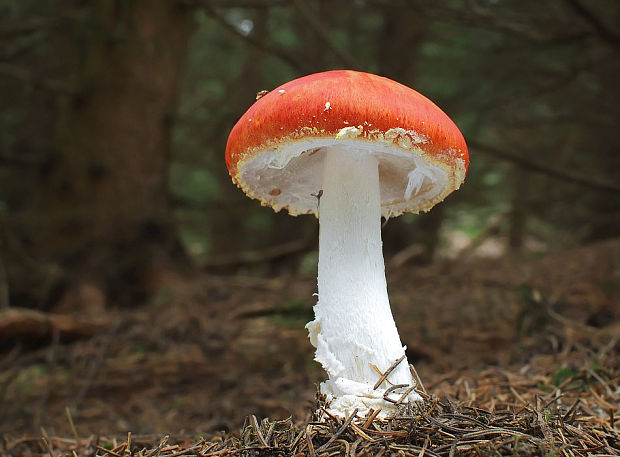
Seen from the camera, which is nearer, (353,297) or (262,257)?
(353,297)

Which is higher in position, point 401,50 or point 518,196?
point 401,50

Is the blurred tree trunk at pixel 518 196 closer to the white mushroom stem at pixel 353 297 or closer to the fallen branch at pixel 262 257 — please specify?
the fallen branch at pixel 262 257

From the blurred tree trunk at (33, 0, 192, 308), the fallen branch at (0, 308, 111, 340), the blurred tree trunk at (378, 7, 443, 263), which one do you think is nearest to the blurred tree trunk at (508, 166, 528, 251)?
the blurred tree trunk at (378, 7, 443, 263)

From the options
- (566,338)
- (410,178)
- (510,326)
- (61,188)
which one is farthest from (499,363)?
(61,188)

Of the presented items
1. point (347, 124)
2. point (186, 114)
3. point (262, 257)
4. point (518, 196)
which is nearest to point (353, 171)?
point (347, 124)

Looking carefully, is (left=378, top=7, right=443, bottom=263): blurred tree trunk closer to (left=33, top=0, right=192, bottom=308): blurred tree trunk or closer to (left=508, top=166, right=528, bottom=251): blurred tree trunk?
(left=508, top=166, right=528, bottom=251): blurred tree trunk

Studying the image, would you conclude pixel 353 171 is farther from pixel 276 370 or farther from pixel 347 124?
pixel 276 370

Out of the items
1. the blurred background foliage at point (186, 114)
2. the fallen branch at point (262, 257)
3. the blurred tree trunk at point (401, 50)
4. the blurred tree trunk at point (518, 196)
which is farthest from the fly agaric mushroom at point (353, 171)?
the blurred tree trunk at point (518, 196)
